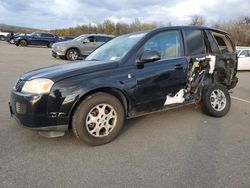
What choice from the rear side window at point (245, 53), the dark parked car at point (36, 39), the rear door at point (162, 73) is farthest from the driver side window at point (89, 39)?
the dark parked car at point (36, 39)

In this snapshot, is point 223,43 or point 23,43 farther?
point 23,43

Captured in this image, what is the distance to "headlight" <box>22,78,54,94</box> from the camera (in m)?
3.42

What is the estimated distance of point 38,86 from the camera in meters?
3.47

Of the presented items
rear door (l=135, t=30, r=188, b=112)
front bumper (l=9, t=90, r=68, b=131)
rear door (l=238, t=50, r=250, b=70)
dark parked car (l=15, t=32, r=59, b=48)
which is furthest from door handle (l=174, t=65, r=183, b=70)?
dark parked car (l=15, t=32, r=59, b=48)

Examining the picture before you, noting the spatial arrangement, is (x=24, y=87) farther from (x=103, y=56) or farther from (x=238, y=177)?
(x=238, y=177)

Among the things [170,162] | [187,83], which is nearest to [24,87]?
[170,162]

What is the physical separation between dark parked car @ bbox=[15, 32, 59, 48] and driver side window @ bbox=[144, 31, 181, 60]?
2614 centimetres

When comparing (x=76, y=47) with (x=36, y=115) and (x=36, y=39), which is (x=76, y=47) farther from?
(x=36, y=39)

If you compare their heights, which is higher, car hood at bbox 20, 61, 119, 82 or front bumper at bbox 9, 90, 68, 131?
car hood at bbox 20, 61, 119, 82

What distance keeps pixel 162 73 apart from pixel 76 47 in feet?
41.1

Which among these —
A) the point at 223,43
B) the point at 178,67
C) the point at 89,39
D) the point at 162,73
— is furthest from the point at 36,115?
the point at 89,39

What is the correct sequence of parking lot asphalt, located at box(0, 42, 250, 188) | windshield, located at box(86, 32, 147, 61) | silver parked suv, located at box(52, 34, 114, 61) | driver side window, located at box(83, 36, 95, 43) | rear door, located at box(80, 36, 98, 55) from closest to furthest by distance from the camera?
parking lot asphalt, located at box(0, 42, 250, 188), windshield, located at box(86, 32, 147, 61), silver parked suv, located at box(52, 34, 114, 61), rear door, located at box(80, 36, 98, 55), driver side window, located at box(83, 36, 95, 43)

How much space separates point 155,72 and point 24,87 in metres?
1.96

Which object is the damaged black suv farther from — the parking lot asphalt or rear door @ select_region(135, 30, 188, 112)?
the parking lot asphalt
